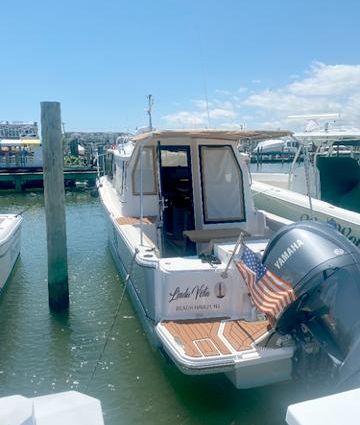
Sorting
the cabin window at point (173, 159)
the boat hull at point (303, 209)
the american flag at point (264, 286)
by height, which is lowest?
the american flag at point (264, 286)

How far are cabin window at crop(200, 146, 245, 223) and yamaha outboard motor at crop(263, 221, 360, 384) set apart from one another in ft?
8.57

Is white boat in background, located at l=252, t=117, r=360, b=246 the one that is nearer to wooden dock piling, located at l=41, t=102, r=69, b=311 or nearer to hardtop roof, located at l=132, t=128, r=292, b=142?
hardtop roof, located at l=132, t=128, r=292, b=142

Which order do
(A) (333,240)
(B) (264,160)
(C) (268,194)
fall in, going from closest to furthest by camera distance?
(A) (333,240), (C) (268,194), (B) (264,160)

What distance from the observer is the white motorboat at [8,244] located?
746 centimetres

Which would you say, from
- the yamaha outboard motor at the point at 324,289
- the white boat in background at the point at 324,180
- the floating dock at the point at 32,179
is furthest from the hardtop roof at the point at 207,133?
the floating dock at the point at 32,179

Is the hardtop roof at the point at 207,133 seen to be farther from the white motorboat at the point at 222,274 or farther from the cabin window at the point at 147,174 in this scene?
the cabin window at the point at 147,174

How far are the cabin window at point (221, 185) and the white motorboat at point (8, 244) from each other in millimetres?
3530

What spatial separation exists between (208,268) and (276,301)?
1077 mm

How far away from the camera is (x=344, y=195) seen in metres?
13.1

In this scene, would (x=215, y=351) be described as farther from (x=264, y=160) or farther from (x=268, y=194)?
(x=264, y=160)

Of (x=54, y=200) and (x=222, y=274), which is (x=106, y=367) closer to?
(x=222, y=274)

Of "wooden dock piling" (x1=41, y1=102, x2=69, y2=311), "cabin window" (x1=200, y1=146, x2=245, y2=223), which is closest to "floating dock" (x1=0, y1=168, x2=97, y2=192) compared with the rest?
"wooden dock piling" (x1=41, y1=102, x2=69, y2=311)

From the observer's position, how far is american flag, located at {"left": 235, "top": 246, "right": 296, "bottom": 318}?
13.6ft

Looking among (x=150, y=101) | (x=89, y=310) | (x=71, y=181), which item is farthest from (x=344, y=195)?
(x=71, y=181)
